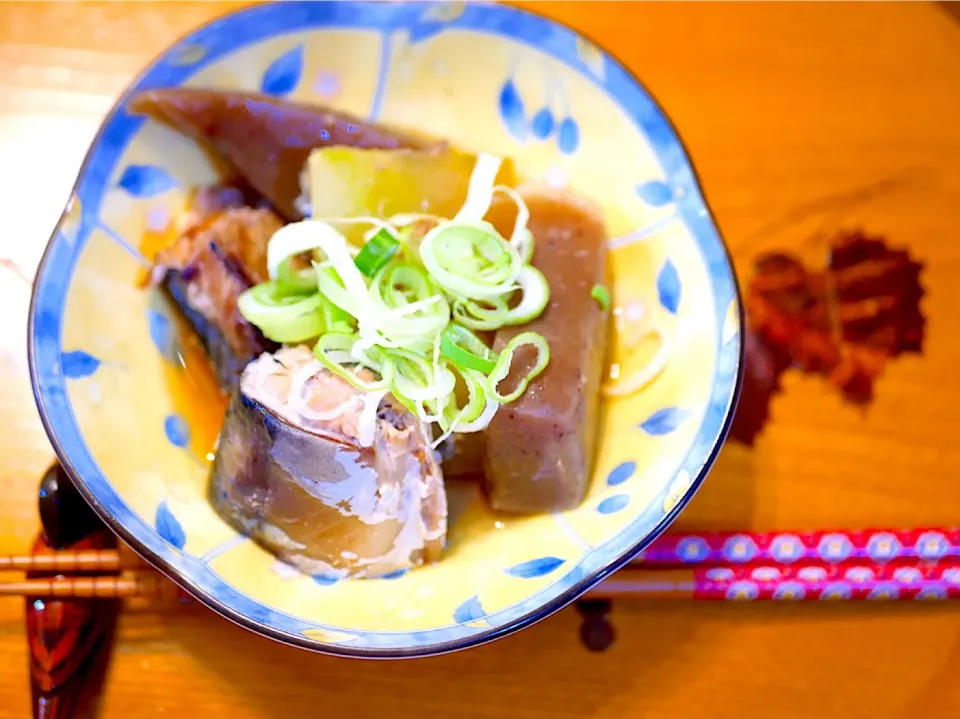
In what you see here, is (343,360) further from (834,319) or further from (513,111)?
Result: (834,319)

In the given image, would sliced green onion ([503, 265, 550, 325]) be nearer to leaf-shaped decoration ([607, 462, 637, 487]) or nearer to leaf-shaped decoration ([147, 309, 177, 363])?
leaf-shaped decoration ([607, 462, 637, 487])

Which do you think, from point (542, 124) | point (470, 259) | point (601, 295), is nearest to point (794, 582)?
point (601, 295)

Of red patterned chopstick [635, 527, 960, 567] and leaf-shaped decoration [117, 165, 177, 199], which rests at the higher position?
leaf-shaped decoration [117, 165, 177, 199]

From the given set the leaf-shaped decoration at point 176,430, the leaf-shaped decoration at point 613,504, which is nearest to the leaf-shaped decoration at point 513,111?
the leaf-shaped decoration at point 613,504

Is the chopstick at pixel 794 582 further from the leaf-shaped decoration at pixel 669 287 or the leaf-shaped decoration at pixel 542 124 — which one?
the leaf-shaped decoration at pixel 542 124

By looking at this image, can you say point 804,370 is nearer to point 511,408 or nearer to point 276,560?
point 511,408

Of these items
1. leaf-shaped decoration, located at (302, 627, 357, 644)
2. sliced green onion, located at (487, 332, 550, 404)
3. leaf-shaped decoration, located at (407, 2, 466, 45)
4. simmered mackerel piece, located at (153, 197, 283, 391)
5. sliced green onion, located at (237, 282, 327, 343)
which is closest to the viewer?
leaf-shaped decoration, located at (302, 627, 357, 644)

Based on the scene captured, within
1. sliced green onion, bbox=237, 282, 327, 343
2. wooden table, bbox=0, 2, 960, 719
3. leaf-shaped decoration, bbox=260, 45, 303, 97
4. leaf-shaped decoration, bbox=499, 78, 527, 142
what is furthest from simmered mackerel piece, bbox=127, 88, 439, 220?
wooden table, bbox=0, 2, 960, 719
